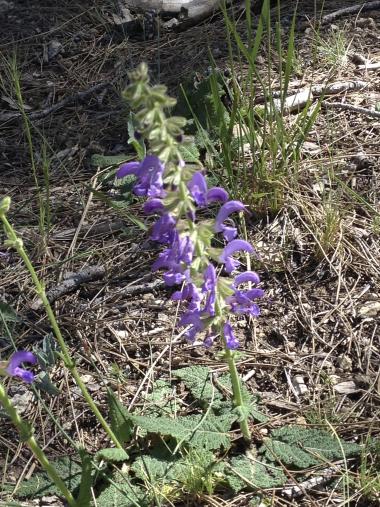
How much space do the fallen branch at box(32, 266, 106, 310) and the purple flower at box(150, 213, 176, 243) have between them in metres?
1.07

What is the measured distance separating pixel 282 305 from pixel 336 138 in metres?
1.00

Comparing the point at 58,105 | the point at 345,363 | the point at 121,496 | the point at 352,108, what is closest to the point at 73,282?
the point at 121,496

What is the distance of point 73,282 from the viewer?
2828 millimetres

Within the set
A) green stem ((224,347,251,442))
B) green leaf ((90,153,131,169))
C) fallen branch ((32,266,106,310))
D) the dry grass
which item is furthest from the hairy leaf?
green leaf ((90,153,131,169))

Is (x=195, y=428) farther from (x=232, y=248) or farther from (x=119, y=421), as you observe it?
(x=232, y=248)

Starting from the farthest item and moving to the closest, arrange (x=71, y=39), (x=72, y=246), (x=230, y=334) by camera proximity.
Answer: (x=71, y=39) → (x=72, y=246) → (x=230, y=334)

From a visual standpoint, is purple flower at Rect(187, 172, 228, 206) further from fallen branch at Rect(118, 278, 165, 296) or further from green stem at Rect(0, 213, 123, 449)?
fallen branch at Rect(118, 278, 165, 296)

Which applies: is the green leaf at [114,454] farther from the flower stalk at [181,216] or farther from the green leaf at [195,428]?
the flower stalk at [181,216]

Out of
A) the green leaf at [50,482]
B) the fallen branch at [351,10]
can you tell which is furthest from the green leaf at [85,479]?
the fallen branch at [351,10]

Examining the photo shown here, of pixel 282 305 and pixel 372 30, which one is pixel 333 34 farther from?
pixel 282 305

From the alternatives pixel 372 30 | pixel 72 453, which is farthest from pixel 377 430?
pixel 372 30

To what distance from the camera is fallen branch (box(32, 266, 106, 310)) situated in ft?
9.14

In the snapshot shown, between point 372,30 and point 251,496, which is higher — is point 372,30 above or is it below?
above

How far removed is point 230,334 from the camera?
78.3 inches
